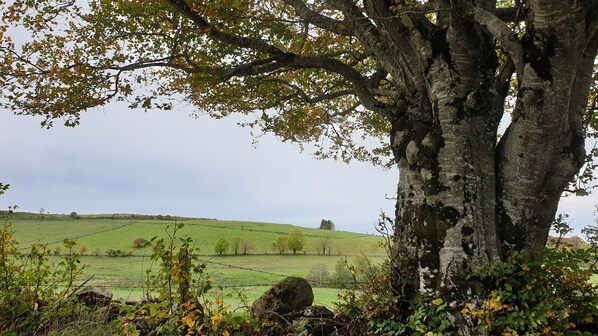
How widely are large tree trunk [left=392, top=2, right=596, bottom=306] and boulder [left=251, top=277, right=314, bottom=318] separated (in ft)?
6.42

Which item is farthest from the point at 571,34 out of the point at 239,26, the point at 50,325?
the point at 50,325

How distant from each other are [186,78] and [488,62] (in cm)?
828

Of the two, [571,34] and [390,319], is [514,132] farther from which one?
[390,319]

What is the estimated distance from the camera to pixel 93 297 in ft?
22.9

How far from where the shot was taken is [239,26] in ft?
Answer: 30.6

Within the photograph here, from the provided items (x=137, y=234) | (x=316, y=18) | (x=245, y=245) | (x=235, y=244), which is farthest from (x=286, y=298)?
(x=137, y=234)

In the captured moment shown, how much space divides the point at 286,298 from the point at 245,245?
111ft

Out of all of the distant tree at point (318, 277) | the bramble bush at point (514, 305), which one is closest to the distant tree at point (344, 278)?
the bramble bush at point (514, 305)

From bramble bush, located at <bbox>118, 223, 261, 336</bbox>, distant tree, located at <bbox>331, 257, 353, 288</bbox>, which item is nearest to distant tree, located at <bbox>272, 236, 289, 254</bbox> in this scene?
distant tree, located at <bbox>331, 257, 353, 288</bbox>

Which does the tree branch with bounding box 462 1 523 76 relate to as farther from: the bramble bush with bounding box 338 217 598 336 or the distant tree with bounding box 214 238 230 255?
the distant tree with bounding box 214 238 230 255

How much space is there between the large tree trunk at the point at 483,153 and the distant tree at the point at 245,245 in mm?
34106

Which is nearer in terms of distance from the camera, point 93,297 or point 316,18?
point 93,297

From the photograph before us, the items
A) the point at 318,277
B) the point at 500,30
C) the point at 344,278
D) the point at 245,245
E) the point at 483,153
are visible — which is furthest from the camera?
the point at 245,245

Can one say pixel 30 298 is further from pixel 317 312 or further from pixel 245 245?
pixel 245 245
